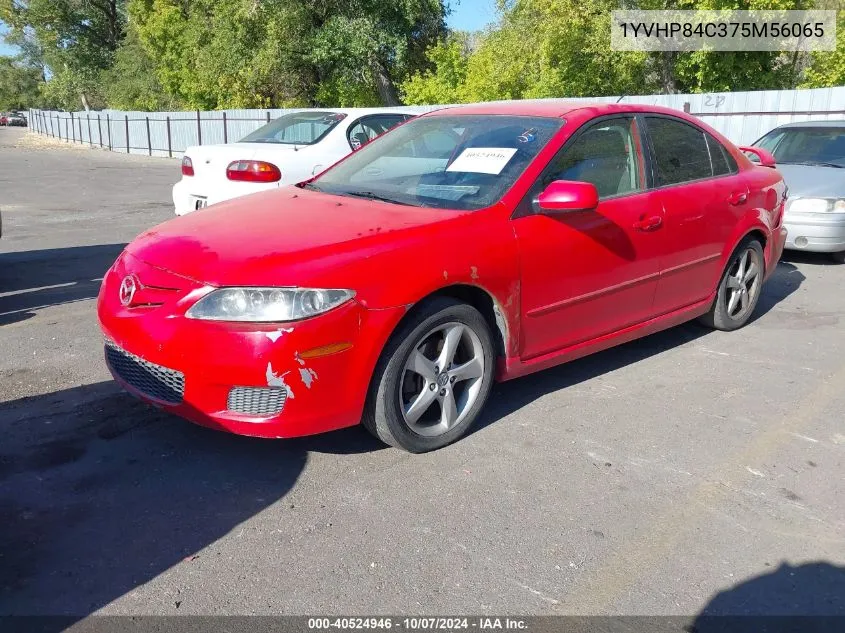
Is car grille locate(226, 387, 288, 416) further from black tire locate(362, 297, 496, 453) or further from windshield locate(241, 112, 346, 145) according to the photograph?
windshield locate(241, 112, 346, 145)

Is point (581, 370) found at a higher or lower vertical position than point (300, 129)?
lower

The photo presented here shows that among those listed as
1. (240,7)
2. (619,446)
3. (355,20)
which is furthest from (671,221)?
(240,7)

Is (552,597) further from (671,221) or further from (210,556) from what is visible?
(671,221)

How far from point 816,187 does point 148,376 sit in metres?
7.37

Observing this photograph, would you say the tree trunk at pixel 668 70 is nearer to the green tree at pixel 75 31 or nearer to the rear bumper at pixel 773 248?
the rear bumper at pixel 773 248

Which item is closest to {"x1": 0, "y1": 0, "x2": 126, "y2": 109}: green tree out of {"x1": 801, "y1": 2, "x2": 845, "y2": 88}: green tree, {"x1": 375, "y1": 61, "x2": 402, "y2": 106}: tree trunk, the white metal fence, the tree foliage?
the white metal fence

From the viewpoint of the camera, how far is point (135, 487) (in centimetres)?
343

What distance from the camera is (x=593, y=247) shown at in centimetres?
436

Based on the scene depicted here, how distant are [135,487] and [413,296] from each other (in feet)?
4.83

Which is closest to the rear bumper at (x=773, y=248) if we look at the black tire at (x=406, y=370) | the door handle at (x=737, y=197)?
the door handle at (x=737, y=197)

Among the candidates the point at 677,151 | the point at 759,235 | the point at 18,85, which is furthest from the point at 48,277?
the point at 18,85

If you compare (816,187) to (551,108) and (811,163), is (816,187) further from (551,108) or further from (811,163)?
(551,108)

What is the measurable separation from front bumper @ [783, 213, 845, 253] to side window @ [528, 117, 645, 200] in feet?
14.1

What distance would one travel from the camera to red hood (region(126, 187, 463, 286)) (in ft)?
11.0
